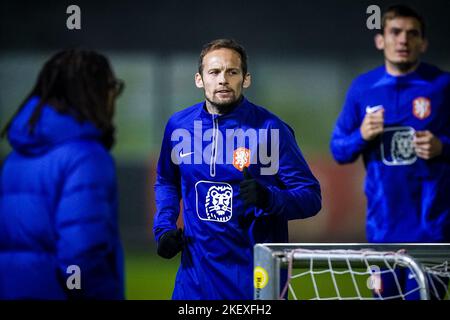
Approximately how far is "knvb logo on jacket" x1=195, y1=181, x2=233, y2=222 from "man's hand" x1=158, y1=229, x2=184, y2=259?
116 mm

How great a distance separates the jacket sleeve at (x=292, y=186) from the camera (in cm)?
333

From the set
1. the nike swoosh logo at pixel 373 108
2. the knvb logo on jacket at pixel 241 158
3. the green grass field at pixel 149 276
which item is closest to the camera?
the knvb logo on jacket at pixel 241 158

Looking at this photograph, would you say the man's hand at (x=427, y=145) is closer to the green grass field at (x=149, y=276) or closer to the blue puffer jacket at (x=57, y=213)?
the green grass field at (x=149, y=276)

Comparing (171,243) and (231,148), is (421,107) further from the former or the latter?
(171,243)

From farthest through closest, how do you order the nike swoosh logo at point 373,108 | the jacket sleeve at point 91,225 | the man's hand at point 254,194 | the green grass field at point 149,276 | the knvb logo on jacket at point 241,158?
the nike swoosh logo at point 373,108 < the green grass field at point 149,276 < the knvb logo on jacket at point 241,158 < the man's hand at point 254,194 < the jacket sleeve at point 91,225

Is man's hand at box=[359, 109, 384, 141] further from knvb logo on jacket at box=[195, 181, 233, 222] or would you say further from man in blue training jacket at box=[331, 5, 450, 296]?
knvb logo on jacket at box=[195, 181, 233, 222]

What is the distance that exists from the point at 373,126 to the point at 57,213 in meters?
1.35

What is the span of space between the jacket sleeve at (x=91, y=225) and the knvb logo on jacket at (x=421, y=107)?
1.28 metres

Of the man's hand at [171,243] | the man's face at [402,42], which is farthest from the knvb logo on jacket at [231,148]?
the man's face at [402,42]

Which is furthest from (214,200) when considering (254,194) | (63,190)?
(63,190)

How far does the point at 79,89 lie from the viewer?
334 cm

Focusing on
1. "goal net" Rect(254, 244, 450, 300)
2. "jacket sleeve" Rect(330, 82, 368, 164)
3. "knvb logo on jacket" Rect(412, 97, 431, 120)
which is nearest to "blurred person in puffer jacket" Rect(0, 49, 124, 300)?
"goal net" Rect(254, 244, 450, 300)

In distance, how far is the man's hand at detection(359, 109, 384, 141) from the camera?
364 cm
